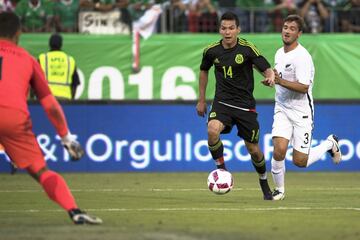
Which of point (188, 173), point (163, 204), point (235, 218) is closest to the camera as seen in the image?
point (235, 218)

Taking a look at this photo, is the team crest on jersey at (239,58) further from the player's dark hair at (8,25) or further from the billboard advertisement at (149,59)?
the billboard advertisement at (149,59)

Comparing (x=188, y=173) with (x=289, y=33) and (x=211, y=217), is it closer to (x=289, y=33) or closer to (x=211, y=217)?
(x=289, y=33)

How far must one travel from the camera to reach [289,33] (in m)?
13.9

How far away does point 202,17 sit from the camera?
22750 mm

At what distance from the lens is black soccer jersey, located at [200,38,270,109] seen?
13.9 meters

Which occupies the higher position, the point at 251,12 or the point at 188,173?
the point at 251,12

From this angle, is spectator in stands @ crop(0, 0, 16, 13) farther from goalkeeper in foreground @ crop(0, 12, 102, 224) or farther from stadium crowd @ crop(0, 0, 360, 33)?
goalkeeper in foreground @ crop(0, 12, 102, 224)

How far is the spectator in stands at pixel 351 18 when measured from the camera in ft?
74.5

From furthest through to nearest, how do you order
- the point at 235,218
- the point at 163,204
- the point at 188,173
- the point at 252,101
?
the point at 188,173
the point at 252,101
the point at 163,204
the point at 235,218

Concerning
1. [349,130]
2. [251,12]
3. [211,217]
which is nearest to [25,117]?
[211,217]

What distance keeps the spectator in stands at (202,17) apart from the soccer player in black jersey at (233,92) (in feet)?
27.8

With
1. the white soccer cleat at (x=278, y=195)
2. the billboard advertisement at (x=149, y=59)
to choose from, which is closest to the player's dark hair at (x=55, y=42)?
the billboard advertisement at (x=149, y=59)

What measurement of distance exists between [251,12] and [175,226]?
42.3ft

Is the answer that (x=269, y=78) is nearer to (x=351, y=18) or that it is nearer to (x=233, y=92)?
(x=233, y=92)
